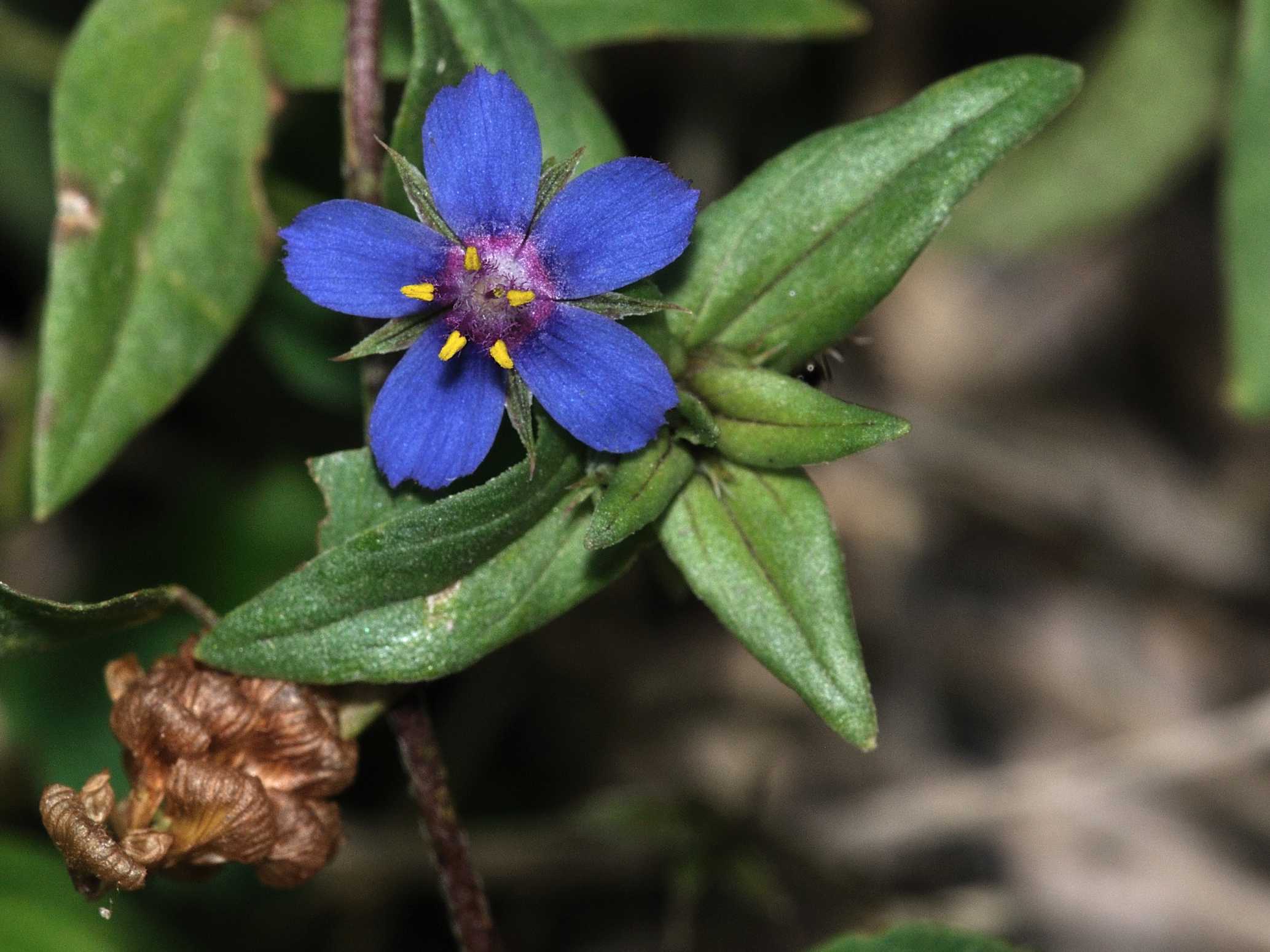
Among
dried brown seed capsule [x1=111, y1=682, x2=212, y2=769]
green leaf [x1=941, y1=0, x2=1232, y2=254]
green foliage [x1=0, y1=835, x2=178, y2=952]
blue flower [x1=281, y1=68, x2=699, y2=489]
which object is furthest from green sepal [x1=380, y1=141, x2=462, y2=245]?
green leaf [x1=941, y1=0, x2=1232, y2=254]

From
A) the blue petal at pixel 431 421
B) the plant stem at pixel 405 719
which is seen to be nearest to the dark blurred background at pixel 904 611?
the plant stem at pixel 405 719

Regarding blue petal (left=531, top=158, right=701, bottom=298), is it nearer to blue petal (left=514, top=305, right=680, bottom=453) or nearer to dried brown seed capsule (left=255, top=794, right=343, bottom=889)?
blue petal (left=514, top=305, right=680, bottom=453)

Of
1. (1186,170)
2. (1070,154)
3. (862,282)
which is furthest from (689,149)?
(862,282)

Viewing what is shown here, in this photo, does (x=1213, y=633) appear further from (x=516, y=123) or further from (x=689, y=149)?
(x=516, y=123)

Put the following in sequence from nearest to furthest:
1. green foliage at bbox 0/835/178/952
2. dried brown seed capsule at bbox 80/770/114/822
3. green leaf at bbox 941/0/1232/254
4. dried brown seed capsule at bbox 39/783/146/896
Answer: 1. dried brown seed capsule at bbox 39/783/146/896
2. dried brown seed capsule at bbox 80/770/114/822
3. green foliage at bbox 0/835/178/952
4. green leaf at bbox 941/0/1232/254

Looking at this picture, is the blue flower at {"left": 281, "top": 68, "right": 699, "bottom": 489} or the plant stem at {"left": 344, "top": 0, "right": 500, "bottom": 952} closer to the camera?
the blue flower at {"left": 281, "top": 68, "right": 699, "bottom": 489}
